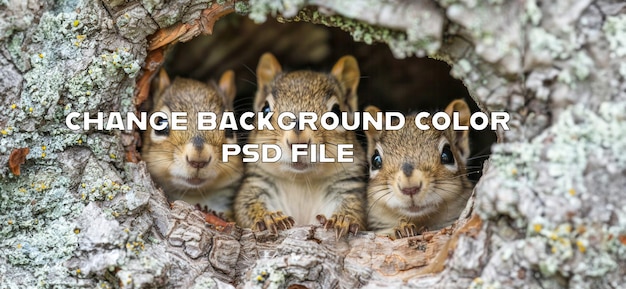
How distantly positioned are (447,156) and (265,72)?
4.37 feet

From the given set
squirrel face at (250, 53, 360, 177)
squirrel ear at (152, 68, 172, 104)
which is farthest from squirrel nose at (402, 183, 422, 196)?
squirrel ear at (152, 68, 172, 104)

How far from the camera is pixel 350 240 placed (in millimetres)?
3477

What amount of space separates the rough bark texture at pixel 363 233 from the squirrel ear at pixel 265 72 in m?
1.31

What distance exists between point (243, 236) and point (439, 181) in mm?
1109

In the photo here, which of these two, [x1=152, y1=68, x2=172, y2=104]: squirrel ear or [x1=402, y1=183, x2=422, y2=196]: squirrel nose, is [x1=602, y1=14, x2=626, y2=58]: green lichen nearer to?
[x1=402, y1=183, x2=422, y2=196]: squirrel nose

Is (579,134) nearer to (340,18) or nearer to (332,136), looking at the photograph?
(340,18)

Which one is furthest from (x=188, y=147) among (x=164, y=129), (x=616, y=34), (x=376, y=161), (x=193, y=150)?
(x=616, y=34)

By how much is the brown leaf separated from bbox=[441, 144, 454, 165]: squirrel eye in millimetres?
2141

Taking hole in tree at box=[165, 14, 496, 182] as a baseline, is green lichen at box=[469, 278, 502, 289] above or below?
below

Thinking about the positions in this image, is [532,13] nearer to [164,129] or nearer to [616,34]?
[616,34]

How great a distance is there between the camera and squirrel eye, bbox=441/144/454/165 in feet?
13.3

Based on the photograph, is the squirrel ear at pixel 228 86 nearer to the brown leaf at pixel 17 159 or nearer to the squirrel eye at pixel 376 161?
the squirrel eye at pixel 376 161

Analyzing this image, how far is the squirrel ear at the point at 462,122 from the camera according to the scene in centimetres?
427

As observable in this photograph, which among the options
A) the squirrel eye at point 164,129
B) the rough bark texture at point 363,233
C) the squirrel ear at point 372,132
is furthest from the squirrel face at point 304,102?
the rough bark texture at point 363,233
